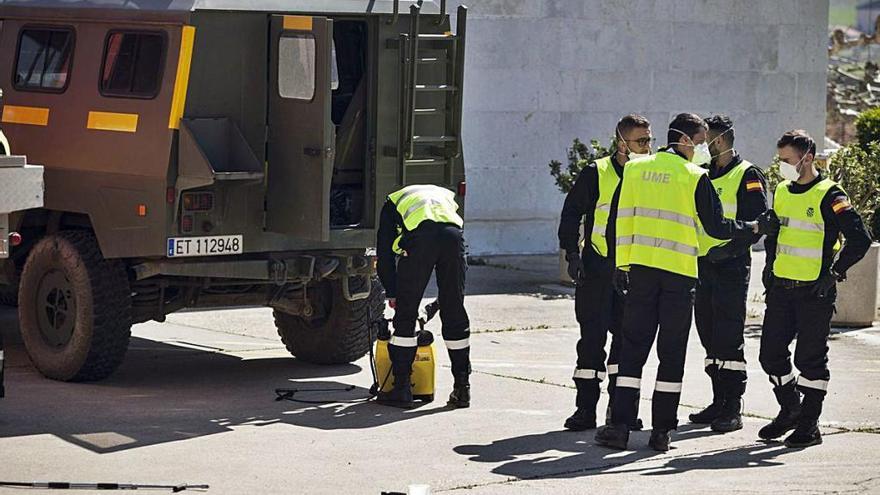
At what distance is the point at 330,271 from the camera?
10.5 meters

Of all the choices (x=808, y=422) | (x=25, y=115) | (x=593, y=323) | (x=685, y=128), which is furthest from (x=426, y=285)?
(x=25, y=115)

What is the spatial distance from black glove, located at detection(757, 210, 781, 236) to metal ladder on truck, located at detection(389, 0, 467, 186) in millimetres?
2349

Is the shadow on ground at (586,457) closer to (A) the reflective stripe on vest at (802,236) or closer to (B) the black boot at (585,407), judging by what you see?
(B) the black boot at (585,407)

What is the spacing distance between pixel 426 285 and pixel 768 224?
208cm

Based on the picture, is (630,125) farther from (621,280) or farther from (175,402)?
(175,402)

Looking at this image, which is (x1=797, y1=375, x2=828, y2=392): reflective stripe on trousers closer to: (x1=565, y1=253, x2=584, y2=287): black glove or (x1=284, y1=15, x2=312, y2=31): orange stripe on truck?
(x1=565, y1=253, x2=584, y2=287): black glove

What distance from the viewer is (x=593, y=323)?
9383 mm

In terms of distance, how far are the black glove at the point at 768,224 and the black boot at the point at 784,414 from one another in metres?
0.89

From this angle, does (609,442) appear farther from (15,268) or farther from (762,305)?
(762,305)

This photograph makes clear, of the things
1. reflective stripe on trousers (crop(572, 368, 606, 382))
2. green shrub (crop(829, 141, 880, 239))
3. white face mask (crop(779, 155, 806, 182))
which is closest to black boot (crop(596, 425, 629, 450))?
reflective stripe on trousers (crop(572, 368, 606, 382))

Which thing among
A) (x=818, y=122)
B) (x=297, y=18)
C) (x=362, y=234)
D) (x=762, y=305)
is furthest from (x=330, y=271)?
(x=818, y=122)

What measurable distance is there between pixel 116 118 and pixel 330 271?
168 centimetres

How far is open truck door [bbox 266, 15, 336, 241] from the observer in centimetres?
984

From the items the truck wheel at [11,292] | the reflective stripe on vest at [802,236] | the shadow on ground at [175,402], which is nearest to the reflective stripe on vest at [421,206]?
the shadow on ground at [175,402]
